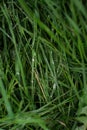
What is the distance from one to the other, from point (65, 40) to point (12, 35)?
29 cm

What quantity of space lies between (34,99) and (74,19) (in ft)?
1.74

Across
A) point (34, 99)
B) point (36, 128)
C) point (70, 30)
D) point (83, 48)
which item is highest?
point (70, 30)

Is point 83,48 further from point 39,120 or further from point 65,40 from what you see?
point 39,120

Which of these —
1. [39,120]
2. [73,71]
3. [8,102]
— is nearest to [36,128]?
[39,120]

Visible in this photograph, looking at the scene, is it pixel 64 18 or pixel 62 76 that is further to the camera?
pixel 62 76

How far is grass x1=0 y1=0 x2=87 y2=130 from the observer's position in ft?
4.78

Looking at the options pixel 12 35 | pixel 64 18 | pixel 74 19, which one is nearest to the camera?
pixel 74 19

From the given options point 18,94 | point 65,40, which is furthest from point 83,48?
point 18,94

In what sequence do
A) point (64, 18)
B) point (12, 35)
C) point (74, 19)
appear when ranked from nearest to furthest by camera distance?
point (74, 19) → point (64, 18) → point (12, 35)

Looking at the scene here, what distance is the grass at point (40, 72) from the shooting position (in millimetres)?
1457

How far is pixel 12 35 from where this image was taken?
150 centimetres

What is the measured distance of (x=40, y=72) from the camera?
1.54 metres

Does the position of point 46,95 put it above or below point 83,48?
below

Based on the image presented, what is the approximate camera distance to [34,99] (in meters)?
1.57
